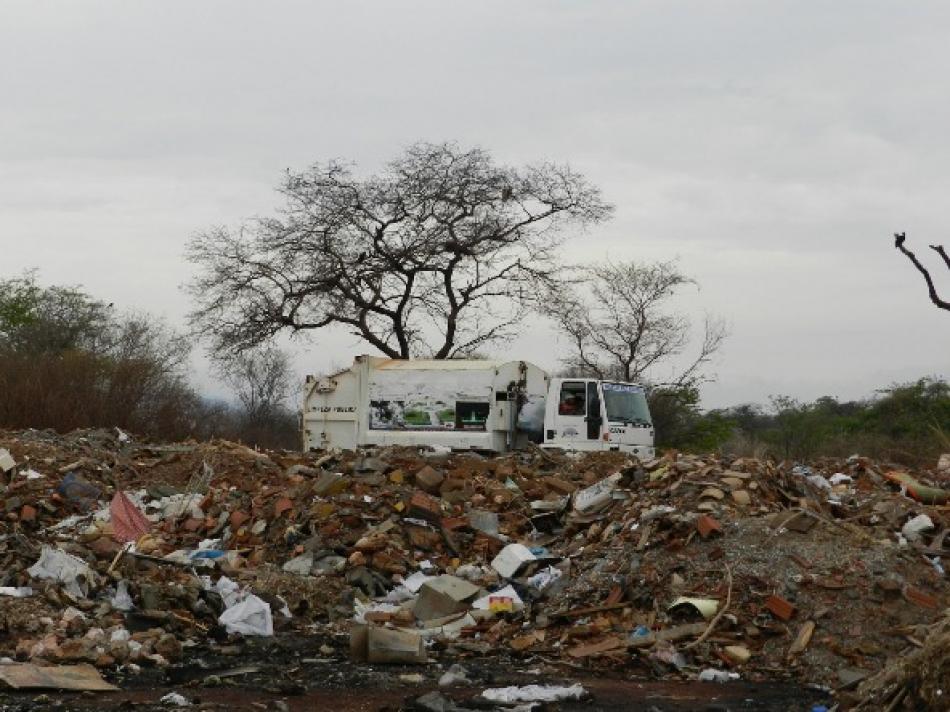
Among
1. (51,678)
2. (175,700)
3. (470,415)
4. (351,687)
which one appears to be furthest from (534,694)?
(470,415)

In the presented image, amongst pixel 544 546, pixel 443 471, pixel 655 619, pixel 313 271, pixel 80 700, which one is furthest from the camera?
pixel 313 271

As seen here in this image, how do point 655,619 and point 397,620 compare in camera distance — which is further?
point 397,620

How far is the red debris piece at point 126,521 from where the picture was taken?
13008 mm

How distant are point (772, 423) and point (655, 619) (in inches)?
1270

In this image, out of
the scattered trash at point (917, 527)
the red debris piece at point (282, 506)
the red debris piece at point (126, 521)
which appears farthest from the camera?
the red debris piece at point (126, 521)

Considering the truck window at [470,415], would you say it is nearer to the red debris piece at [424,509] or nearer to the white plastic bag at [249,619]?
the red debris piece at [424,509]

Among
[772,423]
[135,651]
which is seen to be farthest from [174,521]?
[772,423]

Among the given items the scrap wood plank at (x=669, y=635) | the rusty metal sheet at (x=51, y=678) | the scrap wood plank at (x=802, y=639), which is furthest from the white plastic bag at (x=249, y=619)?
the scrap wood plank at (x=802, y=639)

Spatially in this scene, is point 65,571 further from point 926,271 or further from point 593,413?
point 593,413

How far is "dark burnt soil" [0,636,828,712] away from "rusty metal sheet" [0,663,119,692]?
60 mm

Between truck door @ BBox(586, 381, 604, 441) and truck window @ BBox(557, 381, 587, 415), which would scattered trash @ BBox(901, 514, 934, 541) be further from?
truck window @ BBox(557, 381, 587, 415)

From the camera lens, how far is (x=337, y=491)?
506 inches

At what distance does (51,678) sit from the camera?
740 centimetres

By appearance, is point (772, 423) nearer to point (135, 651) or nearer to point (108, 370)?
point (108, 370)
